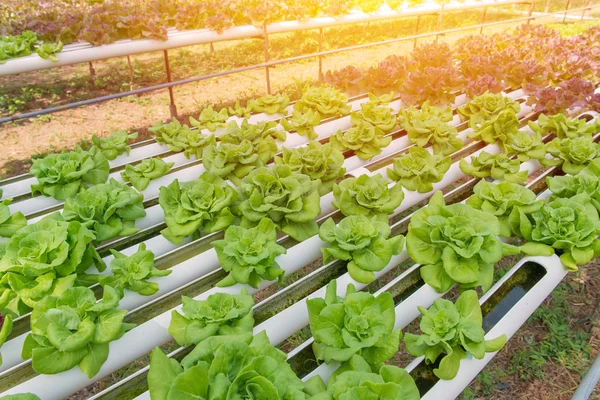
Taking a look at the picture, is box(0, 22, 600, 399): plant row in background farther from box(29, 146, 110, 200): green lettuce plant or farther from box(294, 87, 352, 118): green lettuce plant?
box(294, 87, 352, 118): green lettuce plant

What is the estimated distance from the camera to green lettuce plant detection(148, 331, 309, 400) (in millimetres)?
1428

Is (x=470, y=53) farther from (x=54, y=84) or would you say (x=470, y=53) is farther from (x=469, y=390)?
(x=54, y=84)

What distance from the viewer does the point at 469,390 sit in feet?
8.25

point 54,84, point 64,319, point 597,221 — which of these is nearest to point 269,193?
point 64,319

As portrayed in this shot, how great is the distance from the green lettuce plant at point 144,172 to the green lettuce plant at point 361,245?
4.33ft

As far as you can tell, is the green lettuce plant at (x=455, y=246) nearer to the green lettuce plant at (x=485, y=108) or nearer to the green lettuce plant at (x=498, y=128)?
the green lettuce plant at (x=498, y=128)

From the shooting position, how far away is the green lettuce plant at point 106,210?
2.36 meters

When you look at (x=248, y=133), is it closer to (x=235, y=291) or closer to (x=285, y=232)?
(x=285, y=232)

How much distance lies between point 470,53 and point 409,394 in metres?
5.06

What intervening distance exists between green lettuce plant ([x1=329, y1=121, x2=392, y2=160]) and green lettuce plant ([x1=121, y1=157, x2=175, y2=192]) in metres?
1.34

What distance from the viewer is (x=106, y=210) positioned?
7.87 ft

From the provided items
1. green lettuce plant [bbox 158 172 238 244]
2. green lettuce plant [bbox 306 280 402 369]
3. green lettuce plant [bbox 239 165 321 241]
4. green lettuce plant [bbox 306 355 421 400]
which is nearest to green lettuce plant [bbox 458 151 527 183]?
green lettuce plant [bbox 239 165 321 241]

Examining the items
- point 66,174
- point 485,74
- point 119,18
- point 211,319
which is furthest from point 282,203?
point 485,74

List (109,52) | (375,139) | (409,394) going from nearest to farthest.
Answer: (409,394) < (375,139) < (109,52)
